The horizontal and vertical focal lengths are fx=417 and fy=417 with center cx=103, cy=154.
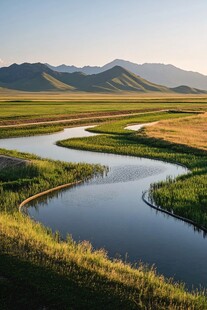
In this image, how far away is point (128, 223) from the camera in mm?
25734

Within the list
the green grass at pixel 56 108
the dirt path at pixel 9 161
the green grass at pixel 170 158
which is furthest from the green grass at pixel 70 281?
the green grass at pixel 56 108

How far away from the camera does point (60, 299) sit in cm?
1404

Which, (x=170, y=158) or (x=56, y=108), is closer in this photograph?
(x=170, y=158)

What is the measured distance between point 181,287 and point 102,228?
29.5 ft

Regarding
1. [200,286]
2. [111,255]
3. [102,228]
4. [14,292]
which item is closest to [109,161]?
[102,228]

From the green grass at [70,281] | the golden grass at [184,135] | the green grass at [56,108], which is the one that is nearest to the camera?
the green grass at [70,281]

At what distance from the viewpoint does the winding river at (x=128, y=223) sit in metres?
20.2

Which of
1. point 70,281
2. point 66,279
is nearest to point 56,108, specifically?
point 66,279

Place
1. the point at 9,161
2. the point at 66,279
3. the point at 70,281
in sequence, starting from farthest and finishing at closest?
the point at 9,161, the point at 66,279, the point at 70,281

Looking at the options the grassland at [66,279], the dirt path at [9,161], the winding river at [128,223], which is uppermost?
the dirt path at [9,161]

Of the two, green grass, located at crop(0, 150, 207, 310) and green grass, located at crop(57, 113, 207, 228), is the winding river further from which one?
green grass, located at crop(0, 150, 207, 310)

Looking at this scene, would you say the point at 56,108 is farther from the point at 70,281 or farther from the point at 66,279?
the point at 70,281

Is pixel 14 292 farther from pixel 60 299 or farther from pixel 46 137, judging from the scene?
pixel 46 137

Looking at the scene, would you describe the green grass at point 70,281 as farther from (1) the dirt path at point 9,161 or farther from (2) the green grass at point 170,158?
(1) the dirt path at point 9,161
